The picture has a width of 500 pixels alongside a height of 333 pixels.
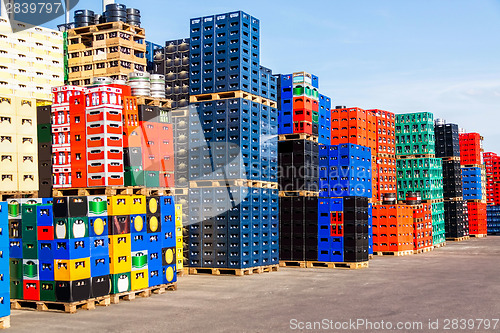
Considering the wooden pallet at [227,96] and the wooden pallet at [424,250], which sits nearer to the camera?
the wooden pallet at [227,96]

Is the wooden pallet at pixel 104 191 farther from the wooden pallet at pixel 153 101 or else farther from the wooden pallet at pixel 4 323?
the wooden pallet at pixel 4 323

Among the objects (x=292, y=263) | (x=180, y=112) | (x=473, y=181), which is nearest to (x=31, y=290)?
(x=180, y=112)

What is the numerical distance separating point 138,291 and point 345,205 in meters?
8.10

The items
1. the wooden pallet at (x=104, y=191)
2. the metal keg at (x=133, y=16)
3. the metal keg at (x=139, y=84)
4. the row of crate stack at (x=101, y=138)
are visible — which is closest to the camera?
the row of crate stack at (x=101, y=138)

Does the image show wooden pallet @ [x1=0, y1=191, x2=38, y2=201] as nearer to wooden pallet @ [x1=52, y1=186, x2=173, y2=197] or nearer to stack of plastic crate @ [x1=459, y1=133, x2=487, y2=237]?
wooden pallet @ [x1=52, y1=186, x2=173, y2=197]

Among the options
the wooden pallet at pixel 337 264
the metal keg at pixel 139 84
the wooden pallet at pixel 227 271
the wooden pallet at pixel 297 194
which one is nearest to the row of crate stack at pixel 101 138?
the metal keg at pixel 139 84

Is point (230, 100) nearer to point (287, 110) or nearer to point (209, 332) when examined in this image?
point (287, 110)

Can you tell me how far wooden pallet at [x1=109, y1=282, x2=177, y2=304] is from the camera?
40.8 ft

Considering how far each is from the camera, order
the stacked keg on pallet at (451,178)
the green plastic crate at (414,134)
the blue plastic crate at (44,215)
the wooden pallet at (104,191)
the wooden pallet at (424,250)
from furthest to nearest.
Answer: the stacked keg on pallet at (451,178), the green plastic crate at (414,134), the wooden pallet at (424,250), the wooden pallet at (104,191), the blue plastic crate at (44,215)

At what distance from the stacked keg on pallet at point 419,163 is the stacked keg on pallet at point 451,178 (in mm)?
3622

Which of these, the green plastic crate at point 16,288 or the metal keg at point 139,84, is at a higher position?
the metal keg at point 139,84

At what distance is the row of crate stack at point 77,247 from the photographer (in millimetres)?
11547

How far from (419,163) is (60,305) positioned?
20578 millimetres

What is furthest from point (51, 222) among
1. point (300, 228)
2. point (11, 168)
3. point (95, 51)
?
point (300, 228)
